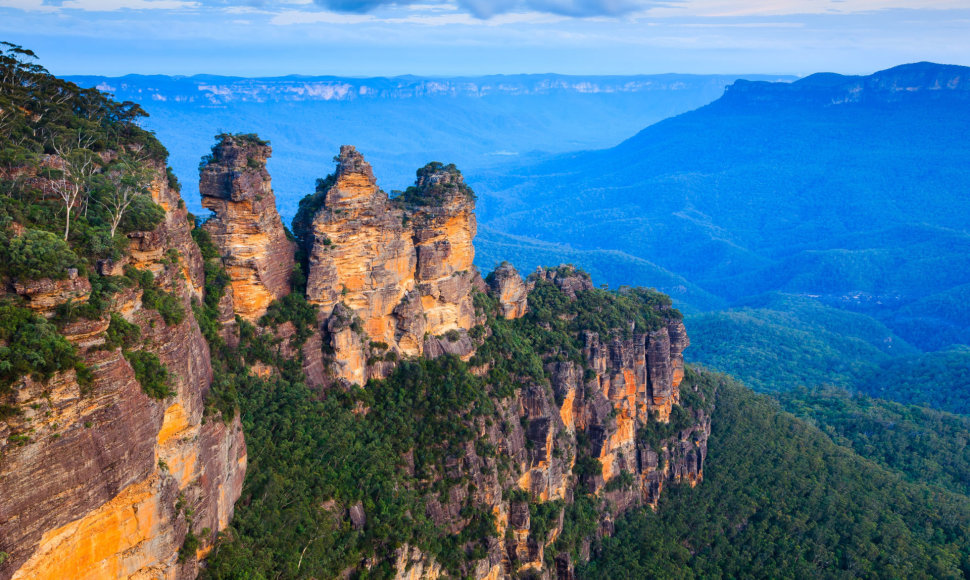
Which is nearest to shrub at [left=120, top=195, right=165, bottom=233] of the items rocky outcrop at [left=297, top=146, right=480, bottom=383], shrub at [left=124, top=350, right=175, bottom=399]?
shrub at [left=124, top=350, right=175, bottom=399]

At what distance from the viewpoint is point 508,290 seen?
52094 millimetres

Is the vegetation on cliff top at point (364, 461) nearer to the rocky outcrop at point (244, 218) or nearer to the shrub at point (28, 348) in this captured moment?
the rocky outcrop at point (244, 218)

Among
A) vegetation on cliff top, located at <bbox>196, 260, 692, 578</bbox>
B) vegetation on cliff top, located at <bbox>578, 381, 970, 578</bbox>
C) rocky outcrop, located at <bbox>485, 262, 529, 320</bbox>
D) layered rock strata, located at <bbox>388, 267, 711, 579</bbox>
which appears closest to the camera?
vegetation on cliff top, located at <bbox>196, 260, 692, 578</bbox>

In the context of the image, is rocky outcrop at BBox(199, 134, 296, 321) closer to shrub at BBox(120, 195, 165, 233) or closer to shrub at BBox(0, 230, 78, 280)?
shrub at BBox(120, 195, 165, 233)

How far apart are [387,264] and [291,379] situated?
29.7ft

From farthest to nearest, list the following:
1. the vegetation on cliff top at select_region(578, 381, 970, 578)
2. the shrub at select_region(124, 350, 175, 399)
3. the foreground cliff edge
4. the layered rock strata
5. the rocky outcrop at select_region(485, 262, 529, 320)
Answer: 1. the rocky outcrop at select_region(485, 262, 529, 320)
2. the vegetation on cliff top at select_region(578, 381, 970, 578)
3. the layered rock strata
4. the shrub at select_region(124, 350, 175, 399)
5. the foreground cliff edge

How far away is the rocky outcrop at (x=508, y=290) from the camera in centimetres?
5165

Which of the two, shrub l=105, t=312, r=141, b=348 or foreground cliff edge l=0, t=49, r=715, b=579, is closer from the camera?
foreground cliff edge l=0, t=49, r=715, b=579

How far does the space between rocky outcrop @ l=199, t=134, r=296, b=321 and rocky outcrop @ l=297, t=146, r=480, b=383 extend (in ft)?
8.82

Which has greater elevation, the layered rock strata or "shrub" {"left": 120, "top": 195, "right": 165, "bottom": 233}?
"shrub" {"left": 120, "top": 195, "right": 165, "bottom": 233}

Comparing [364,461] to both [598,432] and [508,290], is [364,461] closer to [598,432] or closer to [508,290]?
[508,290]

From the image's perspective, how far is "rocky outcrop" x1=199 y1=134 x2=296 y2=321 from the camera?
3522cm

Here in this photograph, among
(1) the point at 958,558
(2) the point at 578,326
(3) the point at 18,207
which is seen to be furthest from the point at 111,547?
(1) the point at 958,558

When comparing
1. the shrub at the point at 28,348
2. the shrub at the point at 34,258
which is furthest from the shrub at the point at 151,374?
the shrub at the point at 34,258
